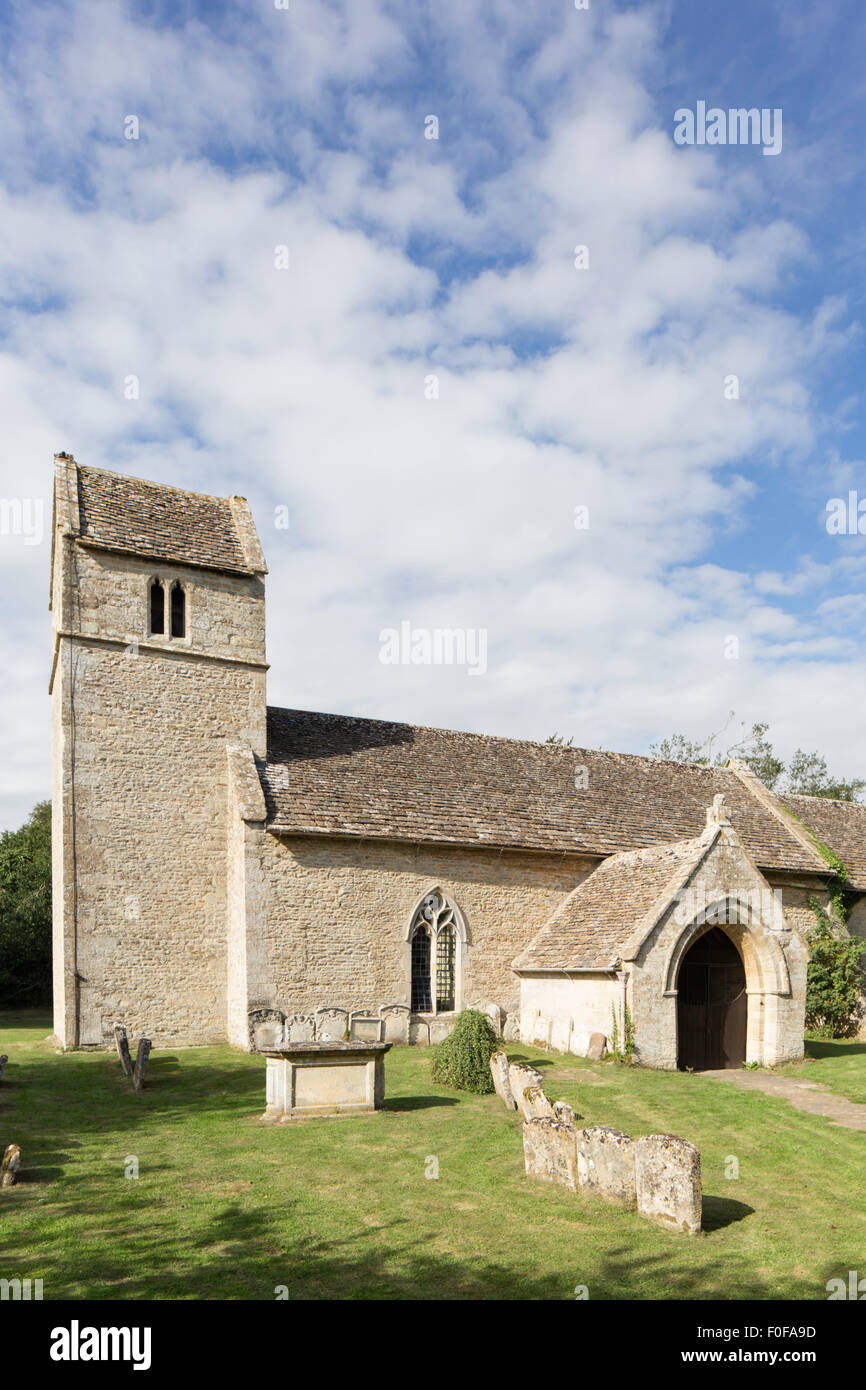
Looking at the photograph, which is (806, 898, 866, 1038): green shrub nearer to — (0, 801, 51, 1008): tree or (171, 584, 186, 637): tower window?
(171, 584, 186, 637): tower window

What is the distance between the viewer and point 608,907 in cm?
2205

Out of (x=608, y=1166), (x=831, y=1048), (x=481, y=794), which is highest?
(x=481, y=794)

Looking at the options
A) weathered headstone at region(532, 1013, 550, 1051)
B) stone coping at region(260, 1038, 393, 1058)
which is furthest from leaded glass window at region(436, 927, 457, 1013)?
stone coping at region(260, 1038, 393, 1058)

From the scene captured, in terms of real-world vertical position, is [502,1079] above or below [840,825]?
below

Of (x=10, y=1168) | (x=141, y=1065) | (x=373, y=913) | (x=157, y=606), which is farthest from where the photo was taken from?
(x=157, y=606)

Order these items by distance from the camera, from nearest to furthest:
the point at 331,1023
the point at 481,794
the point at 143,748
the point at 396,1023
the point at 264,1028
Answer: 1. the point at 331,1023
2. the point at 264,1028
3. the point at 396,1023
4. the point at 143,748
5. the point at 481,794

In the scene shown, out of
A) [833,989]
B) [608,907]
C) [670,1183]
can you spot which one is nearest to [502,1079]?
[670,1183]

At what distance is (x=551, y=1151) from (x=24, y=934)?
32.8m

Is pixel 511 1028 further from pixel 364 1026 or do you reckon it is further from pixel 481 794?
pixel 481 794

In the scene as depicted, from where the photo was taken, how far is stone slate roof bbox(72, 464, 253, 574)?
78.2 feet

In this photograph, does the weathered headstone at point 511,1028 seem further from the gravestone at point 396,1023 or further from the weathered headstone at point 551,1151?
the weathered headstone at point 551,1151

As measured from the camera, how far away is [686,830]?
28859 millimetres

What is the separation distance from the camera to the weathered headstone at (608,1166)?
31.4ft
